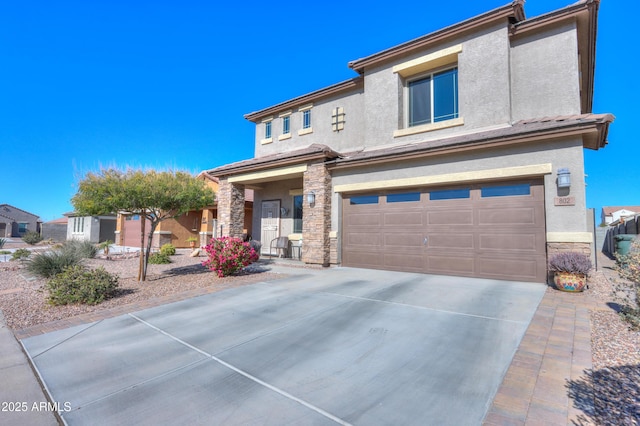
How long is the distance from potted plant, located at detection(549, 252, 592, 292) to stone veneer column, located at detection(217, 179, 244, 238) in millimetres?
11981

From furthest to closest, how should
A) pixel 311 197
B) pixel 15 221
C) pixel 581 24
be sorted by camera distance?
pixel 15 221
pixel 311 197
pixel 581 24

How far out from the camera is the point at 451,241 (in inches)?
333

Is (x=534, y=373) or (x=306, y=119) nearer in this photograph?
(x=534, y=373)

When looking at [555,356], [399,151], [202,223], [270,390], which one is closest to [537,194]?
[399,151]

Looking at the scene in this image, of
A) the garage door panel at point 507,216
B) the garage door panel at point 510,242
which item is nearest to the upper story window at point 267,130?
the garage door panel at point 507,216

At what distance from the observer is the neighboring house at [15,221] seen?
4738cm

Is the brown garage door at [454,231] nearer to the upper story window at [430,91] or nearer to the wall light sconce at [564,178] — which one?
the wall light sconce at [564,178]

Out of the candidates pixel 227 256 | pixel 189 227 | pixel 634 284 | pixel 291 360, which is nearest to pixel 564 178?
pixel 634 284

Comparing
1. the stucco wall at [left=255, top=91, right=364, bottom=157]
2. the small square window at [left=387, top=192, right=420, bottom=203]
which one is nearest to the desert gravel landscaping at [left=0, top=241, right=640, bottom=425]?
the small square window at [left=387, top=192, right=420, bottom=203]

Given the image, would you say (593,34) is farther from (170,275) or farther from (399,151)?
(170,275)

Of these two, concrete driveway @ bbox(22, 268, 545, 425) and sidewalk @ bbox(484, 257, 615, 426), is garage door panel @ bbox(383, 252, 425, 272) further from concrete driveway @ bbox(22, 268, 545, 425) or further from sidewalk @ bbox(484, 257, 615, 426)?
sidewalk @ bbox(484, 257, 615, 426)

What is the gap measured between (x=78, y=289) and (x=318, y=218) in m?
7.02

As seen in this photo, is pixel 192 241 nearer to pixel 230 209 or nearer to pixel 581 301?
pixel 230 209

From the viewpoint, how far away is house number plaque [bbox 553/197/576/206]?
685 centimetres
